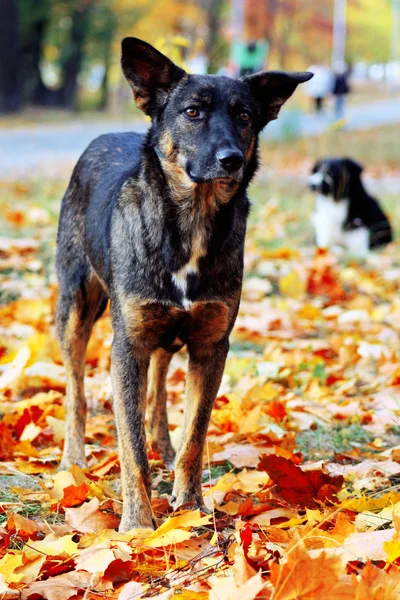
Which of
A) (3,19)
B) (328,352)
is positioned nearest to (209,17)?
(3,19)

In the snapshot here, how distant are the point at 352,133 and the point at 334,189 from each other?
17.5 m

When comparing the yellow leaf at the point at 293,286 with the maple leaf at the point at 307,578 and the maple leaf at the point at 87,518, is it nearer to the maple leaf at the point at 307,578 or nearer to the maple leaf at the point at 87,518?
the maple leaf at the point at 87,518

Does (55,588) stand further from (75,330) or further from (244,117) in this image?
(244,117)

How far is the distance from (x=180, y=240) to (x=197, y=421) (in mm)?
760

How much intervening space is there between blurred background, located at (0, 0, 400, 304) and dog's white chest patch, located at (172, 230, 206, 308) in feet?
1.97

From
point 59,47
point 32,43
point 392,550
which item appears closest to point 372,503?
point 392,550

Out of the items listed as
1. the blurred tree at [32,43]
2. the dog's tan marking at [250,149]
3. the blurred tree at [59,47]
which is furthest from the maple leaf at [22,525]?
the blurred tree at [59,47]

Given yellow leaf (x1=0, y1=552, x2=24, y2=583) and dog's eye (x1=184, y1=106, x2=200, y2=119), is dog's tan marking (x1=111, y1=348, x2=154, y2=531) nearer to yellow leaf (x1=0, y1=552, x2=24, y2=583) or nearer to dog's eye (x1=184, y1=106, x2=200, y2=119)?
yellow leaf (x1=0, y1=552, x2=24, y2=583)

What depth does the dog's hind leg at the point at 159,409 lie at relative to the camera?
4328mm

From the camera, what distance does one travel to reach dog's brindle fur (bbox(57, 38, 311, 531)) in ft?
11.4

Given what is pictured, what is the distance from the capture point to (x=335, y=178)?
995 cm

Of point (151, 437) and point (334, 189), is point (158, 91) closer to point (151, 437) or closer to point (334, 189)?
point (151, 437)

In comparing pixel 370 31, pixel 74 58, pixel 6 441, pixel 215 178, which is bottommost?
pixel 6 441

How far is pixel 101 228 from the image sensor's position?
13.1 ft
